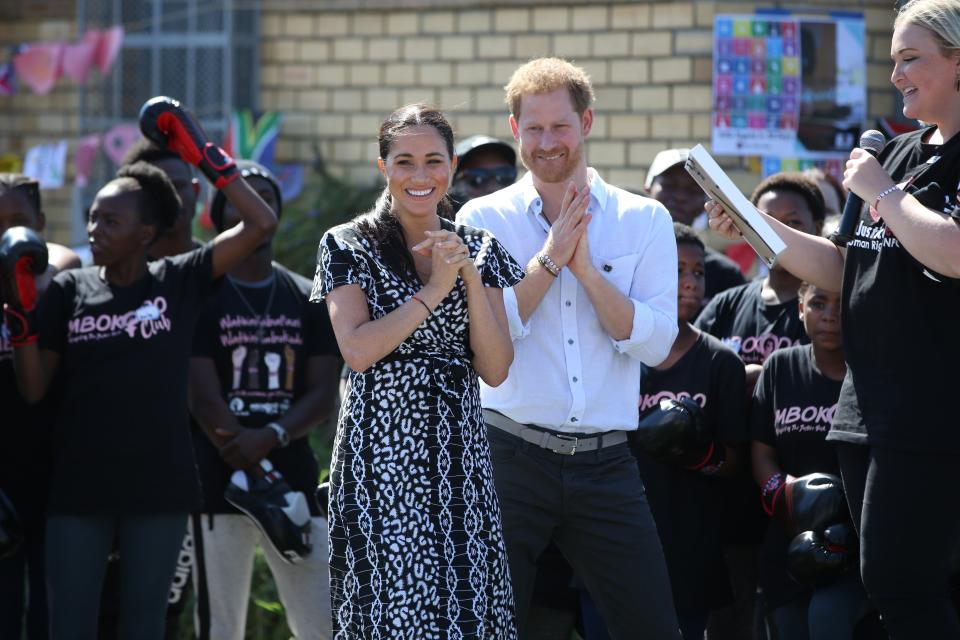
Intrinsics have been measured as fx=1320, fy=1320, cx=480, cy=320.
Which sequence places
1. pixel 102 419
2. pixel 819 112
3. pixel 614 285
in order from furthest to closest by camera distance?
pixel 819 112, pixel 102 419, pixel 614 285

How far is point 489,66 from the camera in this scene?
1057 cm

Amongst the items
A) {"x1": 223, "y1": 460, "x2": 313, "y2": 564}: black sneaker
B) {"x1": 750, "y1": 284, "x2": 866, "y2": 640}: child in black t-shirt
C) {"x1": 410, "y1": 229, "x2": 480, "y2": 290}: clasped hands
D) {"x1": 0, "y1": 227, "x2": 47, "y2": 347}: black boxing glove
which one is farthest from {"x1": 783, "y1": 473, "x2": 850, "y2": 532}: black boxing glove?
{"x1": 0, "y1": 227, "x2": 47, "y2": 347}: black boxing glove

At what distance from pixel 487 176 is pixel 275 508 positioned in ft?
6.20

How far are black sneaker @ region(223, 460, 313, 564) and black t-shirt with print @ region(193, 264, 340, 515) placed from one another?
197 millimetres

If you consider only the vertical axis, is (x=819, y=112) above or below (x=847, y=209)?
above

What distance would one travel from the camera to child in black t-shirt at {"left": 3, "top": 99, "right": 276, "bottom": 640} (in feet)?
16.0

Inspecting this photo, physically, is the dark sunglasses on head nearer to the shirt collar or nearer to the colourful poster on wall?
the shirt collar

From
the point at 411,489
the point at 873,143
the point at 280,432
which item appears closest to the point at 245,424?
the point at 280,432

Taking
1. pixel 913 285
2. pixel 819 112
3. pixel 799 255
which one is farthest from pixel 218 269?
pixel 819 112

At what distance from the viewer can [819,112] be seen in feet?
32.3

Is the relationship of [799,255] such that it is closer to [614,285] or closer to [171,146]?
[614,285]

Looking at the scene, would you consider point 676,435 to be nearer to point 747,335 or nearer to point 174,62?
point 747,335

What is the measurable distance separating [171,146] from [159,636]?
6.12 ft

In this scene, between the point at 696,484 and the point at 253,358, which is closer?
the point at 696,484
